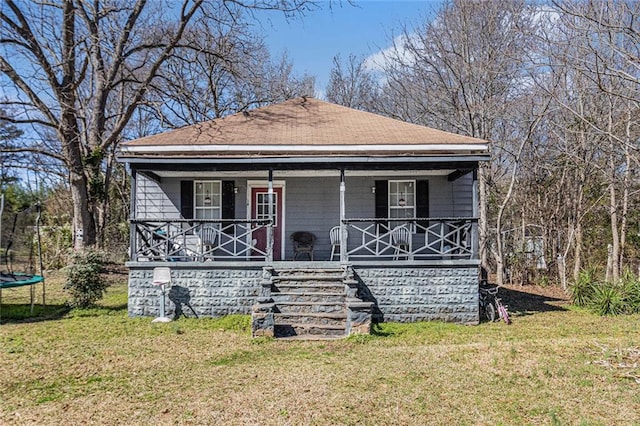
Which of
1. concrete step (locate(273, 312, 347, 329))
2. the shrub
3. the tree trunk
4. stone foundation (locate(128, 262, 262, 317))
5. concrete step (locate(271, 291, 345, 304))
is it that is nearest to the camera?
concrete step (locate(273, 312, 347, 329))

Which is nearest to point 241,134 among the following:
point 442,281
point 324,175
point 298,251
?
point 324,175

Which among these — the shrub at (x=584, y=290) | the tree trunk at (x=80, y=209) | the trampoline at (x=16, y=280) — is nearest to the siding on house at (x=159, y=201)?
the trampoline at (x=16, y=280)

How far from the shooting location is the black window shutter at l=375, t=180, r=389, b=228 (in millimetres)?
11609

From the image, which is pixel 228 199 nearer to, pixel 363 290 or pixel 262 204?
pixel 262 204

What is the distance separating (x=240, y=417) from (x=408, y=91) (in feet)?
49.9

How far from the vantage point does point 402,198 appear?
38.6ft

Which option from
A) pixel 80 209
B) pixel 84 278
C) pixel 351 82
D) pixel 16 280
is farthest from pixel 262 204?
pixel 351 82

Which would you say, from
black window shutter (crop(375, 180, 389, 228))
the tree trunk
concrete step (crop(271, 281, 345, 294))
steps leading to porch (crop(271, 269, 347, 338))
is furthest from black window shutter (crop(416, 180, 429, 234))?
the tree trunk

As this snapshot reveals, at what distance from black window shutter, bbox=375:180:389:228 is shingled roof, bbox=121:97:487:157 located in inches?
51.9

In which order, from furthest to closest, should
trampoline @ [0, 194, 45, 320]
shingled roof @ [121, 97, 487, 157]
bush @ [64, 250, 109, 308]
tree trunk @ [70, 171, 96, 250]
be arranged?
tree trunk @ [70, 171, 96, 250] < shingled roof @ [121, 97, 487, 157] < bush @ [64, 250, 109, 308] < trampoline @ [0, 194, 45, 320]

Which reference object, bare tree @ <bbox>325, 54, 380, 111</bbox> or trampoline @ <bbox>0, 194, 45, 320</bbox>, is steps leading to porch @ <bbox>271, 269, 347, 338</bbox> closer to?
trampoline @ <bbox>0, 194, 45, 320</bbox>

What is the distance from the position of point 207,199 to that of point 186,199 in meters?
0.54

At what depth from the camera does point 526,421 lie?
429cm

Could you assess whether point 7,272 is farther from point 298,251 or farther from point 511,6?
point 511,6
